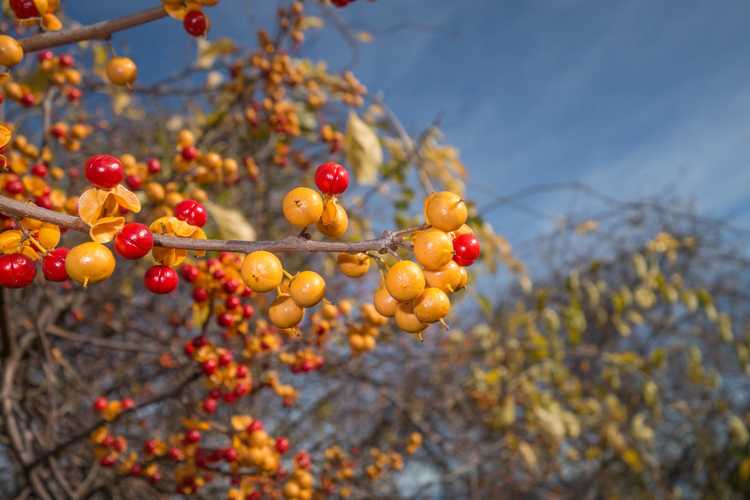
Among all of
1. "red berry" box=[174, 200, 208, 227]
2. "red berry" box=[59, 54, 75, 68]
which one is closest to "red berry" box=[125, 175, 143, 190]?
"red berry" box=[59, 54, 75, 68]

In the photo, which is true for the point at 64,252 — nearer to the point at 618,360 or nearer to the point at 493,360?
the point at 618,360

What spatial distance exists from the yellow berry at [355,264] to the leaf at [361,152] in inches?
51.1

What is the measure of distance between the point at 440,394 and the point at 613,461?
2.91 meters

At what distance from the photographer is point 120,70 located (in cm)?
118

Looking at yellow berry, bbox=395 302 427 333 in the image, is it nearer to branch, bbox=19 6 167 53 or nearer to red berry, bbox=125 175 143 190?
branch, bbox=19 6 167 53

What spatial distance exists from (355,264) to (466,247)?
195mm

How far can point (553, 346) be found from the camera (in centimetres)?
416

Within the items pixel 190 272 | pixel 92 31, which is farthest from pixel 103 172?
pixel 190 272

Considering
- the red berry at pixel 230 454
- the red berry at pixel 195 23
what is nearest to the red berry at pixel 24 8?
the red berry at pixel 195 23

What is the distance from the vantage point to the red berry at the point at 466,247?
32.4 inches

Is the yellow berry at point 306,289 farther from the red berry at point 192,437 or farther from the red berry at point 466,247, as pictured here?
the red berry at point 192,437

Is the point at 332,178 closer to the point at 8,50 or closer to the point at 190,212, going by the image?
the point at 190,212

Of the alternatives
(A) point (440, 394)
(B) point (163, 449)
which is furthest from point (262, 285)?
(A) point (440, 394)

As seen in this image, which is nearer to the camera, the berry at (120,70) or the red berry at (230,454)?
the berry at (120,70)
